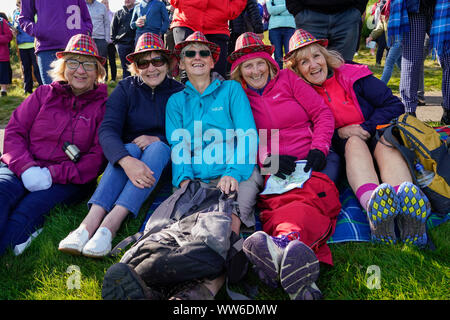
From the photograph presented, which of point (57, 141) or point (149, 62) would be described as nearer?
point (57, 141)

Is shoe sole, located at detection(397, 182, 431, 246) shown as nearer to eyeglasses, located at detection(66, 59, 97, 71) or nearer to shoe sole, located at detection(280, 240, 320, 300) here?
shoe sole, located at detection(280, 240, 320, 300)

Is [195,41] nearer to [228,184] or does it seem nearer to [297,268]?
[228,184]

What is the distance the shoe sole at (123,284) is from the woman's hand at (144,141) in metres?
1.49

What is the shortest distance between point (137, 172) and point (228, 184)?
27.3 inches

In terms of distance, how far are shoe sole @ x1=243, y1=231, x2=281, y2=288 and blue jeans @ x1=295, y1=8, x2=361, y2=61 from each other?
9.55 ft

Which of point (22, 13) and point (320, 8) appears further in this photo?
point (22, 13)

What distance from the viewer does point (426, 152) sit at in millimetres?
2670

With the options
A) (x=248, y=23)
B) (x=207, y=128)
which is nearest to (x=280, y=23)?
(x=248, y=23)

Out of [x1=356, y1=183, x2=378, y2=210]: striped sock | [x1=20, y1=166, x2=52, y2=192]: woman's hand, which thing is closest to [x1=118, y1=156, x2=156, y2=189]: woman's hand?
[x1=20, y1=166, x2=52, y2=192]: woman's hand

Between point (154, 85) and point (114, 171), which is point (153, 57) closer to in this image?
point (154, 85)

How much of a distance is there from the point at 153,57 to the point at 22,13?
2.49m

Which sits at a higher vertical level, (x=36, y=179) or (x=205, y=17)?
(x=205, y=17)
